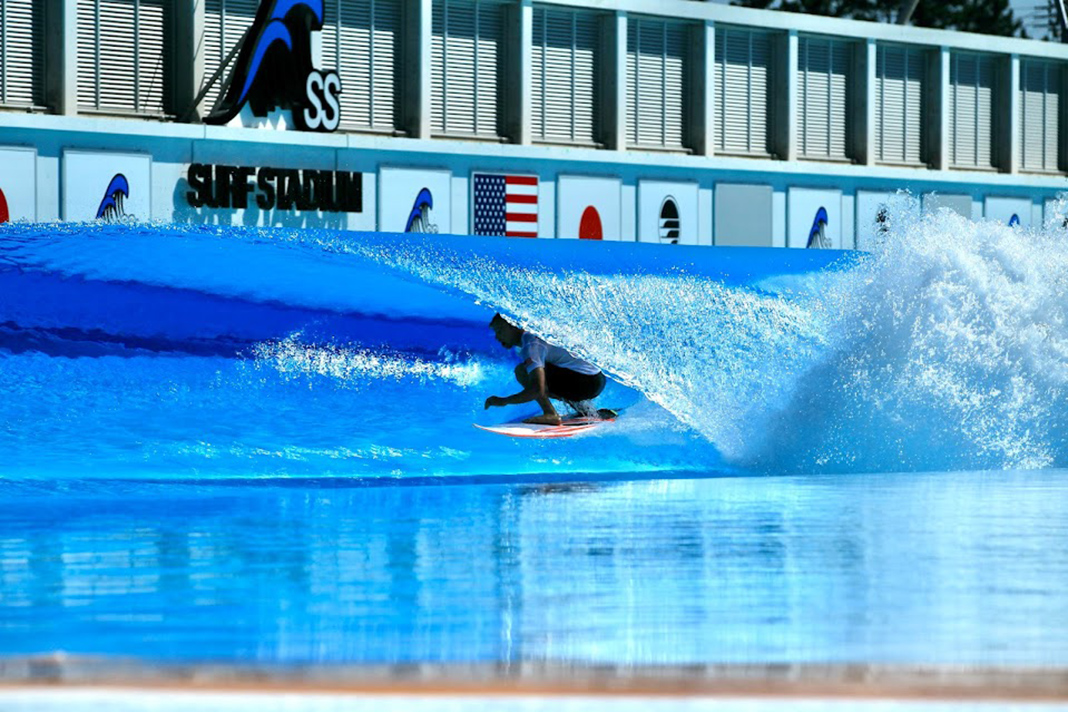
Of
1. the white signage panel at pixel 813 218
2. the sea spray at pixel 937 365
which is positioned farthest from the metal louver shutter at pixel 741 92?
the sea spray at pixel 937 365

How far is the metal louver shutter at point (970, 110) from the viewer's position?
104 feet

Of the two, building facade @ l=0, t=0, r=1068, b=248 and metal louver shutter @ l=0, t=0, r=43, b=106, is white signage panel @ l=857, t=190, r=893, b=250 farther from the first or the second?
metal louver shutter @ l=0, t=0, r=43, b=106

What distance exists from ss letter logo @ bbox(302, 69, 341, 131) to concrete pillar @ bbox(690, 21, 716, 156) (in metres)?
7.18

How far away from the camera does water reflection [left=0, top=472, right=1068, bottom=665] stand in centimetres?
339

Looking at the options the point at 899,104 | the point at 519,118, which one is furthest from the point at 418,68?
the point at 899,104

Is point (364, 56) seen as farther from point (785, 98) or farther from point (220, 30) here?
point (785, 98)

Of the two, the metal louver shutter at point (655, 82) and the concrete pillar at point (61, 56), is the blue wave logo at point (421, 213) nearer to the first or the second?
the concrete pillar at point (61, 56)

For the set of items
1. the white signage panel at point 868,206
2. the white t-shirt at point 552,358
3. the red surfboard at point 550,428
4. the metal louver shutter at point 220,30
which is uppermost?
the metal louver shutter at point 220,30

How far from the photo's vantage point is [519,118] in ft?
84.9

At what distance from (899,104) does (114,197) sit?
49.2 ft

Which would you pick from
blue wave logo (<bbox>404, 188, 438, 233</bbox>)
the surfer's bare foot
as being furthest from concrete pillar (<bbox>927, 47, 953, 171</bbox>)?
the surfer's bare foot

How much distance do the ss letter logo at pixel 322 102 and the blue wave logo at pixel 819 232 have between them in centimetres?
878

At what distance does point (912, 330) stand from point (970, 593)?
5.48 meters

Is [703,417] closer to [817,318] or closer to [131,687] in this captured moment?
[817,318]
